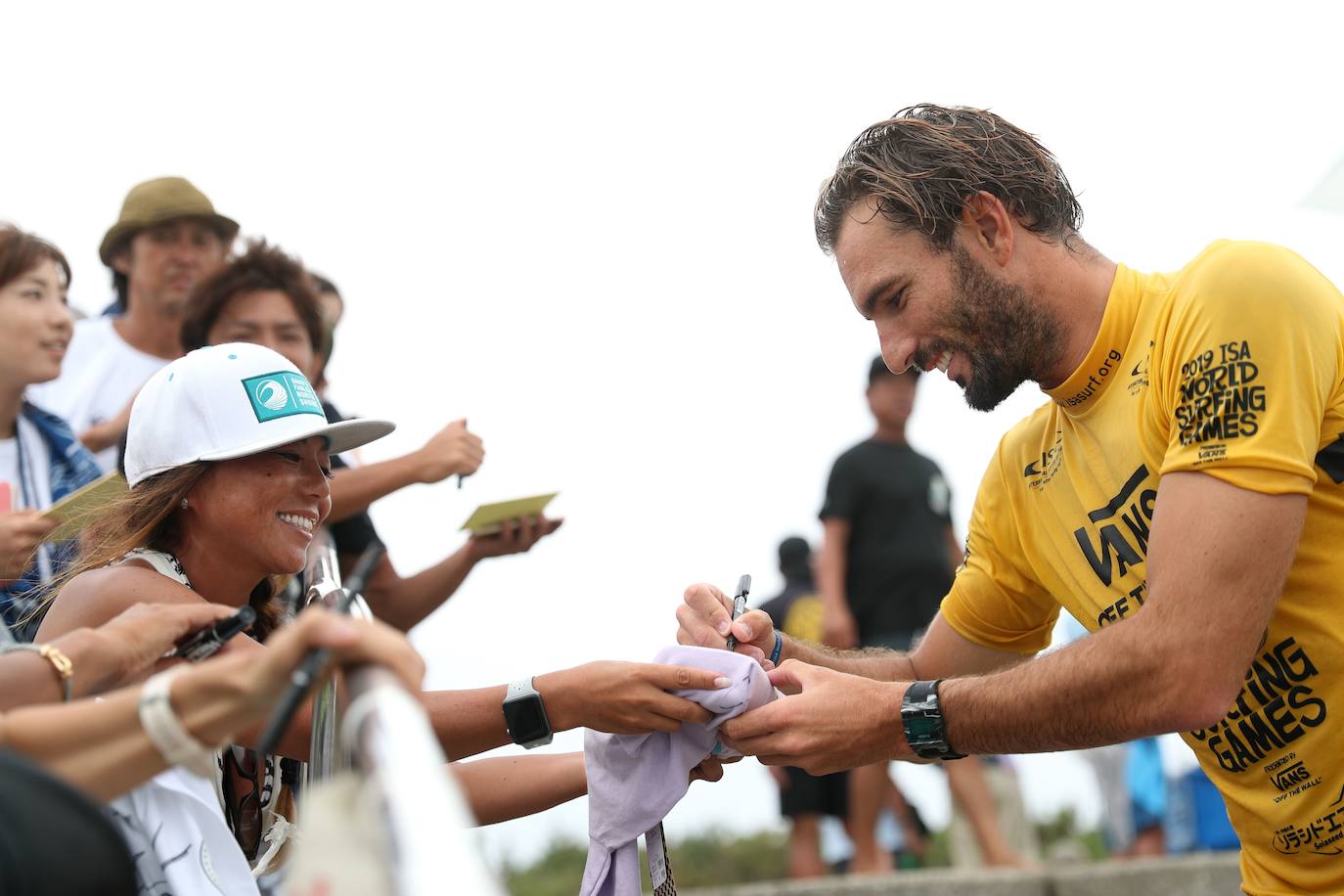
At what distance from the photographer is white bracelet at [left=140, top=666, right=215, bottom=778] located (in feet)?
6.08

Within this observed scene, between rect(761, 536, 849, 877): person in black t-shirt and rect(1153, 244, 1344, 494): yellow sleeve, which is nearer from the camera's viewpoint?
rect(1153, 244, 1344, 494): yellow sleeve

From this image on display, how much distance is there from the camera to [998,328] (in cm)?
327

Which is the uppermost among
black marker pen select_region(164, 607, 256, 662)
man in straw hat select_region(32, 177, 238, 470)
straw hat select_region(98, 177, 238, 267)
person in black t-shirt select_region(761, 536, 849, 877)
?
straw hat select_region(98, 177, 238, 267)

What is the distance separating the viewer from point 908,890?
21.9ft

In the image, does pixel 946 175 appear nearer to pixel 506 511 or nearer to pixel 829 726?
pixel 829 726

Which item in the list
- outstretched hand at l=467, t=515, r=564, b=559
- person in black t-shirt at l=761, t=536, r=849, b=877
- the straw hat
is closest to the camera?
outstretched hand at l=467, t=515, r=564, b=559

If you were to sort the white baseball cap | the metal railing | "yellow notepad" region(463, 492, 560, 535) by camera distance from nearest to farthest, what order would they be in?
the metal railing
the white baseball cap
"yellow notepad" region(463, 492, 560, 535)

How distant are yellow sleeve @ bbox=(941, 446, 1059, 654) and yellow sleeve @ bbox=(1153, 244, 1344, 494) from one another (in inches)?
31.1

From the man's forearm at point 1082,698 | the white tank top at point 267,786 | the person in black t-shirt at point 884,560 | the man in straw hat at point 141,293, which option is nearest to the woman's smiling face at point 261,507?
the white tank top at point 267,786

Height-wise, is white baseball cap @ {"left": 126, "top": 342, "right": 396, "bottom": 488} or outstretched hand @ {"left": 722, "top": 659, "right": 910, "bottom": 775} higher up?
white baseball cap @ {"left": 126, "top": 342, "right": 396, "bottom": 488}

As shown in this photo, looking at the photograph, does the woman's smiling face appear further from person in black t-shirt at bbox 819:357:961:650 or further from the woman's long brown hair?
person in black t-shirt at bbox 819:357:961:650

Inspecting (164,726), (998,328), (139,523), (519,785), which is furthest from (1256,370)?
(139,523)

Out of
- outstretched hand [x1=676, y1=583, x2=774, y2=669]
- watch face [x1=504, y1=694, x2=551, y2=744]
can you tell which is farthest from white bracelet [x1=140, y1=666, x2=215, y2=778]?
outstretched hand [x1=676, y1=583, x2=774, y2=669]

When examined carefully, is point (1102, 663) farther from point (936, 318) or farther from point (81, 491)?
point (81, 491)
